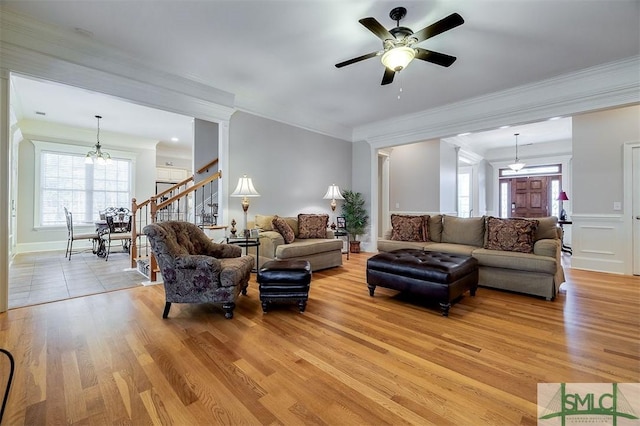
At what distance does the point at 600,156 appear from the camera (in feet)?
15.1

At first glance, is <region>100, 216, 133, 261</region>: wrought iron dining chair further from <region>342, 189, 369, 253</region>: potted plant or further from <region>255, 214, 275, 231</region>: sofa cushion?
<region>342, 189, 369, 253</region>: potted plant

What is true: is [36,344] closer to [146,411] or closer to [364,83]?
[146,411]

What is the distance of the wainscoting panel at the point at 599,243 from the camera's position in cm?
443

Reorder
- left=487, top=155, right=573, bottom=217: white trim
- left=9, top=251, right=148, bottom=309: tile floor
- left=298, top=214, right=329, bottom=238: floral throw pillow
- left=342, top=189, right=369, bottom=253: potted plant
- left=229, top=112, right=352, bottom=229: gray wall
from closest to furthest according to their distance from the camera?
left=9, top=251, right=148, bottom=309: tile floor < left=229, top=112, right=352, bottom=229: gray wall < left=298, top=214, right=329, bottom=238: floral throw pillow < left=342, top=189, right=369, bottom=253: potted plant < left=487, top=155, right=573, bottom=217: white trim

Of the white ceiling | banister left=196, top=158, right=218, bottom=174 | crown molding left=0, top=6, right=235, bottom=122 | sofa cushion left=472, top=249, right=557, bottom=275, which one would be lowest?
sofa cushion left=472, top=249, right=557, bottom=275

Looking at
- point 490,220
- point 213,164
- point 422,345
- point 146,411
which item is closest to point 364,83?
point 490,220

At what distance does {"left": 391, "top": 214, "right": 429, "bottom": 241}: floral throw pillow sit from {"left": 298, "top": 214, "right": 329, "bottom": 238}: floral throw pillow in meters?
1.28

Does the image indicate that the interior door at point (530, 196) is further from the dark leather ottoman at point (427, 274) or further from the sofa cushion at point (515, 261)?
the dark leather ottoman at point (427, 274)

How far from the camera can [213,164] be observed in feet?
17.8

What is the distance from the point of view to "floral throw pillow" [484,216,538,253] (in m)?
3.63

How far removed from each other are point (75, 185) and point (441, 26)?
826 centimetres

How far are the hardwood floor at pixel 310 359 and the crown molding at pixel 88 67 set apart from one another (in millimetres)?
2555

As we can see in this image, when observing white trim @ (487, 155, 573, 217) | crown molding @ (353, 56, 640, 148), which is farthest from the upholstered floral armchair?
white trim @ (487, 155, 573, 217)

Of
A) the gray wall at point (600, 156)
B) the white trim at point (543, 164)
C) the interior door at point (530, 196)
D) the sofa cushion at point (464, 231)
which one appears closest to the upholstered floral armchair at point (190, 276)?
the sofa cushion at point (464, 231)
